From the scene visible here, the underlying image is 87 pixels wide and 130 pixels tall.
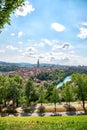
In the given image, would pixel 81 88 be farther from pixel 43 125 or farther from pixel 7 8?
pixel 7 8

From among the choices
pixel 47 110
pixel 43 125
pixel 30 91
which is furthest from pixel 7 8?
pixel 30 91

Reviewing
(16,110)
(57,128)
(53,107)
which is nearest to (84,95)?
(53,107)

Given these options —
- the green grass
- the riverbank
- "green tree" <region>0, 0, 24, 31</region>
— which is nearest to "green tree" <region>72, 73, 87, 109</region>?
the riverbank

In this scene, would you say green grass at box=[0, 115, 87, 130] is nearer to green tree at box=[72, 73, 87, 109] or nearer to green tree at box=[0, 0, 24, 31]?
green tree at box=[0, 0, 24, 31]

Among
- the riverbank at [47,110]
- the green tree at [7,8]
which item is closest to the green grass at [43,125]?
the green tree at [7,8]

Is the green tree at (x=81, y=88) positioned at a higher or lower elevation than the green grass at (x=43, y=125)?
lower

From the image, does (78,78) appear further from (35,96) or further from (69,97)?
(35,96)

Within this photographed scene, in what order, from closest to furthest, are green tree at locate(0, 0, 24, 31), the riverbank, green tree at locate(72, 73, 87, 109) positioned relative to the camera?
green tree at locate(0, 0, 24, 31) < the riverbank < green tree at locate(72, 73, 87, 109)

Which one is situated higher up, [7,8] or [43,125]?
[7,8]

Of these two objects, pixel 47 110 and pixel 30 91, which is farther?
pixel 30 91

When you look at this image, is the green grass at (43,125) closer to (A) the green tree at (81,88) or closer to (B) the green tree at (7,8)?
(B) the green tree at (7,8)

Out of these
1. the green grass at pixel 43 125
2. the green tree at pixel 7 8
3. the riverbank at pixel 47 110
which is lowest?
the riverbank at pixel 47 110
